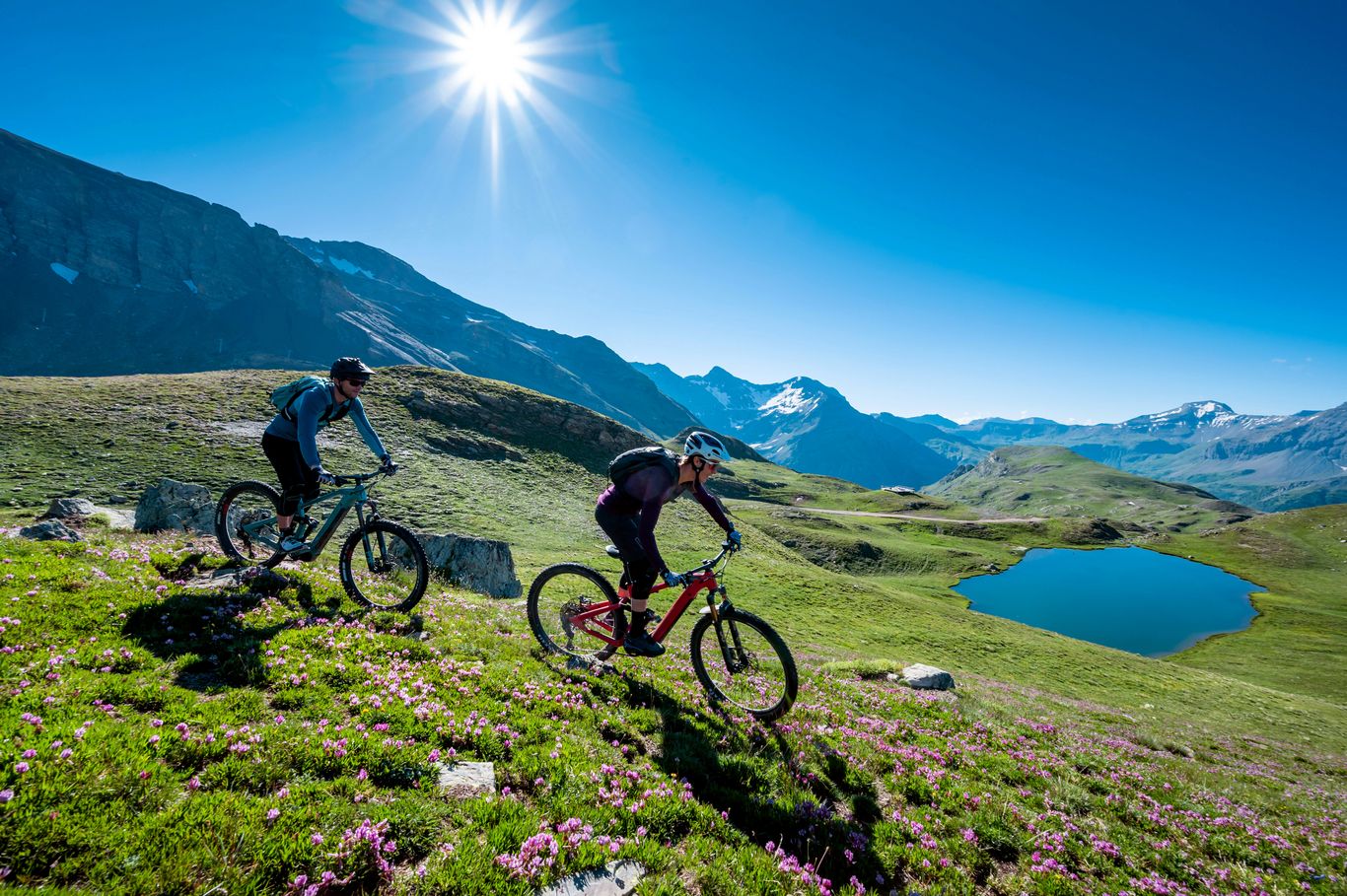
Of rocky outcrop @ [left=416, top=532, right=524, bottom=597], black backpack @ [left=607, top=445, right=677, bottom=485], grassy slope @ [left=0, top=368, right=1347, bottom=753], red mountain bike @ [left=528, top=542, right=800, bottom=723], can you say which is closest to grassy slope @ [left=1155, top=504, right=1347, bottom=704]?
grassy slope @ [left=0, top=368, right=1347, bottom=753]

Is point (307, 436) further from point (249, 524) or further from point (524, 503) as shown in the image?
point (524, 503)

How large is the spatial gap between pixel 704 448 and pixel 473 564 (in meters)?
15.0

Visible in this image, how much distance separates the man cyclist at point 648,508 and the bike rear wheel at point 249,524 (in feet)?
26.7

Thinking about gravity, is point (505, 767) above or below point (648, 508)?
below

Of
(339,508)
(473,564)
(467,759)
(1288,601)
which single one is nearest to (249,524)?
(339,508)

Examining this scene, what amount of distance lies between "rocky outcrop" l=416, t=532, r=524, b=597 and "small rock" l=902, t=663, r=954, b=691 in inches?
612

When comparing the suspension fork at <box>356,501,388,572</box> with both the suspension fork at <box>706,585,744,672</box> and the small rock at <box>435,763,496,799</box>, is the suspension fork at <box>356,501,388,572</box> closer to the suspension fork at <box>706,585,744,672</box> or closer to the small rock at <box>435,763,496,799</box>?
the small rock at <box>435,763,496,799</box>

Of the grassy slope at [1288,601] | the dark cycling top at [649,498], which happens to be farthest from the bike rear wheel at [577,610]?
the grassy slope at [1288,601]

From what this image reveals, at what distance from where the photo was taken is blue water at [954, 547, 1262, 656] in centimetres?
8731

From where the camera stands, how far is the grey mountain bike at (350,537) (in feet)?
37.9

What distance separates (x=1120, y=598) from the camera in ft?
364

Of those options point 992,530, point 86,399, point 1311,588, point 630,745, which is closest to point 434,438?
point 86,399

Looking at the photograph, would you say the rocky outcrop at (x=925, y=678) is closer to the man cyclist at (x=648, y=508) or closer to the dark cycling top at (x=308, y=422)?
the man cyclist at (x=648, y=508)

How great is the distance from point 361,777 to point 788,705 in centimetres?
706
